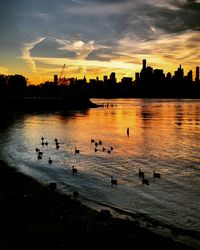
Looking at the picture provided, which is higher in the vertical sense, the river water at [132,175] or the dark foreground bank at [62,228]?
the dark foreground bank at [62,228]

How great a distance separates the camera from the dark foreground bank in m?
18.9

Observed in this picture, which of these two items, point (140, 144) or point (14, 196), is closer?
point (14, 196)

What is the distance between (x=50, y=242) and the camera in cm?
1888

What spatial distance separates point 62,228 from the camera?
2084 cm

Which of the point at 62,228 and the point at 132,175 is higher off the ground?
the point at 62,228

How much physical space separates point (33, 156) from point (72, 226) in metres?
31.8

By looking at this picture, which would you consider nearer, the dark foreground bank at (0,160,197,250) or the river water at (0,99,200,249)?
the dark foreground bank at (0,160,197,250)

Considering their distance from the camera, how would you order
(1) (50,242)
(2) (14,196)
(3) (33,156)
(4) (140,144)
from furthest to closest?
1. (4) (140,144)
2. (3) (33,156)
3. (2) (14,196)
4. (1) (50,242)

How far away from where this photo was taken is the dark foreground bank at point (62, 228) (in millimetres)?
18859

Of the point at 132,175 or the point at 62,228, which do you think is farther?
the point at 132,175

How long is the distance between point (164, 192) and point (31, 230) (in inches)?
639

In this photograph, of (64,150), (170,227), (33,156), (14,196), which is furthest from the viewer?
(64,150)

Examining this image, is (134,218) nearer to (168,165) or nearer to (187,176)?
(187,176)

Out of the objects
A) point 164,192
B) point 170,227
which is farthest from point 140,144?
point 170,227
